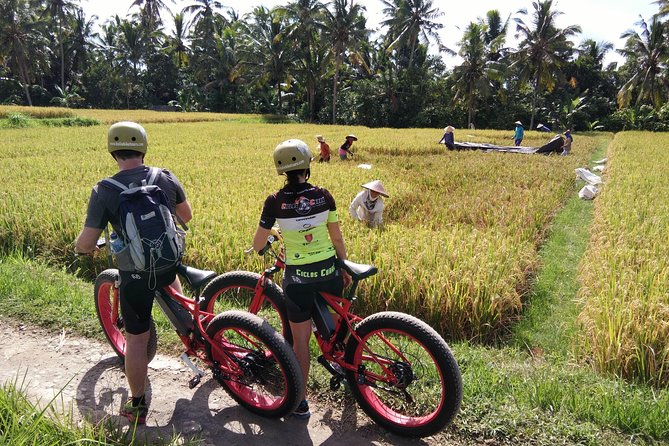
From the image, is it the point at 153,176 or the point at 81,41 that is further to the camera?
the point at 81,41

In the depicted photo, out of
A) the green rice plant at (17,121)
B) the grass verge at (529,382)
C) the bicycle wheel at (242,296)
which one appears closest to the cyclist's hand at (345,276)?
the bicycle wheel at (242,296)

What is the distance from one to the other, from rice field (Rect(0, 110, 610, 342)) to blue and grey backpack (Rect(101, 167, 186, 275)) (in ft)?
7.18

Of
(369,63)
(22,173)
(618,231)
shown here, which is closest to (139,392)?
(618,231)

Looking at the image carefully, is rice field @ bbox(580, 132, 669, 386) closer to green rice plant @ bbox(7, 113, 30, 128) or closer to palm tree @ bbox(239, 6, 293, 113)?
green rice plant @ bbox(7, 113, 30, 128)

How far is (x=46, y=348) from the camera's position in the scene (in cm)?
340

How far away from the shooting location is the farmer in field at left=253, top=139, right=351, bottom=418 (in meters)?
2.35

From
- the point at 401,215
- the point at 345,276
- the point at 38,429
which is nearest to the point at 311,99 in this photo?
the point at 401,215

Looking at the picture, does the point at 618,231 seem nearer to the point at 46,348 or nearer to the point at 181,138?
the point at 46,348

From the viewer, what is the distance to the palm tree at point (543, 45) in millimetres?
28312

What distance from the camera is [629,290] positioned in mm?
3674

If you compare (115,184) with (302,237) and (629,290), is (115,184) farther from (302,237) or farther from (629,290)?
(629,290)

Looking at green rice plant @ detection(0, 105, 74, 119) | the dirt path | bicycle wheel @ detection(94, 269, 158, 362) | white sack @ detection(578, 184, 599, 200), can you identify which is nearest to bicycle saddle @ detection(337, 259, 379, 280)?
the dirt path

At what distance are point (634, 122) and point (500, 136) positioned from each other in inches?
605

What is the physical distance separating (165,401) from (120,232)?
1.14m
